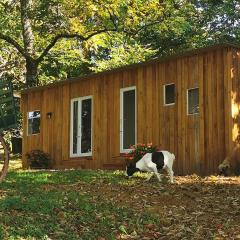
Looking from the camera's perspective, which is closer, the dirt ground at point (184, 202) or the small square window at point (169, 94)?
the dirt ground at point (184, 202)

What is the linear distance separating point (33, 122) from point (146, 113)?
21.1 feet

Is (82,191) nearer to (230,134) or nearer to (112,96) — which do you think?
(230,134)

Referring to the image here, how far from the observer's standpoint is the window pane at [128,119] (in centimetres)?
1772

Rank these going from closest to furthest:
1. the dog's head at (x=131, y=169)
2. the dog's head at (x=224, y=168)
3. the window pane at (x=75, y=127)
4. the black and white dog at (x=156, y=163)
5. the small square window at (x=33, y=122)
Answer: the black and white dog at (x=156, y=163)
the dog's head at (x=131, y=169)
the dog's head at (x=224, y=168)
the window pane at (x=75, y=127)
the small square window at (x=33, y=122)

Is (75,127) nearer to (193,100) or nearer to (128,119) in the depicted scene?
(128,119)

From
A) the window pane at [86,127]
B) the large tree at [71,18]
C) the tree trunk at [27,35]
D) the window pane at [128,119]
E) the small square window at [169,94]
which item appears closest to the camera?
the small square window at [169,94]

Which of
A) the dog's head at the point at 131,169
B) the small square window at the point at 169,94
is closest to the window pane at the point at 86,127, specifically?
the small square window at the point at 169,94

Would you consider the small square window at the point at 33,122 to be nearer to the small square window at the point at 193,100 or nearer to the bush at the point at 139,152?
the bush at the point at 139,152

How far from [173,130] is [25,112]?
833 centimetres

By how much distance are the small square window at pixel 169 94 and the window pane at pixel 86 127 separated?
11.9ft

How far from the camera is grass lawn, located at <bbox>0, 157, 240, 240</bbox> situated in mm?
8578

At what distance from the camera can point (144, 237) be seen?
340 inches

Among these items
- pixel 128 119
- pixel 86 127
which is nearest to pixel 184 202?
pixel 128 119

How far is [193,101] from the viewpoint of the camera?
1591 centimetres
